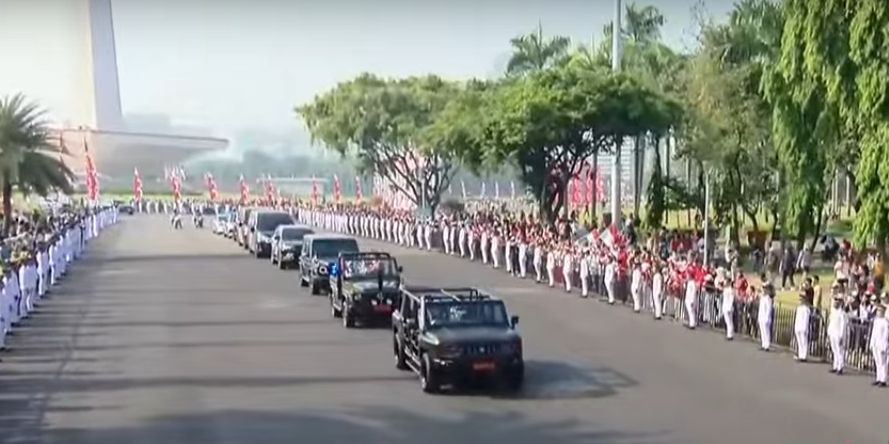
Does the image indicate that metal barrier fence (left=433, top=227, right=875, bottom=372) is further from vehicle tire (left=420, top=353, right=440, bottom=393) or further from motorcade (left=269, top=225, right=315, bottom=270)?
motorcade (left=269, top=225, right=315, bottom=270)

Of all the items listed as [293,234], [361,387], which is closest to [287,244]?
[293,234]

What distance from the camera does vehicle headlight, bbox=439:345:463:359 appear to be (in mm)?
20766

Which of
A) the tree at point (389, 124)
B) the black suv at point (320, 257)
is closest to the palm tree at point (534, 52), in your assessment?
the tree at point (389, 124)

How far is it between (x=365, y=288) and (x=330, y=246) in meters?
9.00

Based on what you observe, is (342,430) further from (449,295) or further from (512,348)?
(449,295)

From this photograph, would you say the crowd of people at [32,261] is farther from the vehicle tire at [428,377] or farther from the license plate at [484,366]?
the license plate at [484,366]

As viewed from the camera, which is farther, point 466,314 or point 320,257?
point 320,257

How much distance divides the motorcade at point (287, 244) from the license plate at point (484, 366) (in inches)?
1060

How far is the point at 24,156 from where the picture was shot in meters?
57.6

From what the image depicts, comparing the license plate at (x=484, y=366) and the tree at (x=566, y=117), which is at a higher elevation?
the tree at (x=566, y=117)

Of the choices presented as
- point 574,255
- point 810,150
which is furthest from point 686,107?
point 810,150

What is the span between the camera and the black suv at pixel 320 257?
3738 cm

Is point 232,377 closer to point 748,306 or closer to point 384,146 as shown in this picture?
point 748,306

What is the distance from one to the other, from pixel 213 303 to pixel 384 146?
141ft
